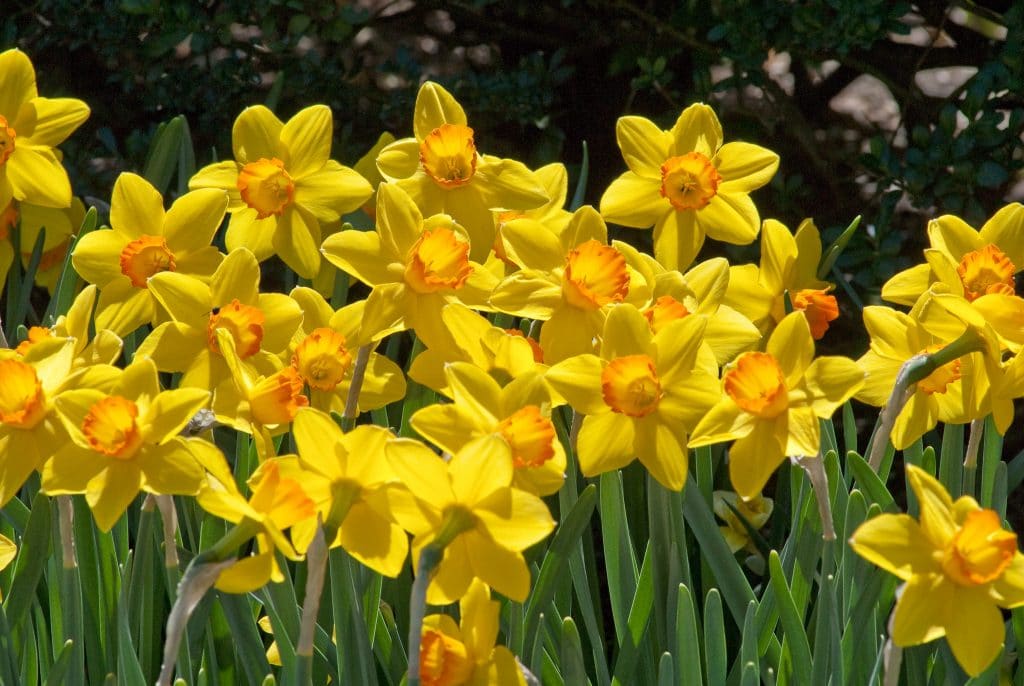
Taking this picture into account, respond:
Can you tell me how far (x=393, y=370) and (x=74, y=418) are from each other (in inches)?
15.4

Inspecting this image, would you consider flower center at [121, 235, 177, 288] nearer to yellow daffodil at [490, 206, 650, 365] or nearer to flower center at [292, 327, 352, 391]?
flower center at [292, 327, 352, 391]

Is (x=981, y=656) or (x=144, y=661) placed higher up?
(x=981, y=656)

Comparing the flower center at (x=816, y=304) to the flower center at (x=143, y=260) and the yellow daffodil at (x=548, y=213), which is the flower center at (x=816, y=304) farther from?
the flower center at (x=143, y=260)

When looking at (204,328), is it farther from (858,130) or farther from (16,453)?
(858,130)

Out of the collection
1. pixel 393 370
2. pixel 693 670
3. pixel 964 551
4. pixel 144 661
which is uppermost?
pixel 964 551

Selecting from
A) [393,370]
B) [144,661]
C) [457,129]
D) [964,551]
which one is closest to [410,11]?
[457,129]

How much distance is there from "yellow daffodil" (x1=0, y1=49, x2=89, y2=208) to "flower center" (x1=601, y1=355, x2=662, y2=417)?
862 millimetres

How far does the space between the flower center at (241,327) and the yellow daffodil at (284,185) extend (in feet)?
0.71

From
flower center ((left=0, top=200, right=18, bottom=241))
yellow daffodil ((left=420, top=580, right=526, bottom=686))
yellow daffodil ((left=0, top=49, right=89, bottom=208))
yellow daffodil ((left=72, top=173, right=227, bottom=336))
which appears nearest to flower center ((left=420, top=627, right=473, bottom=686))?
yellow daffodil ((left=420, top=580, right=526, bottom=686))

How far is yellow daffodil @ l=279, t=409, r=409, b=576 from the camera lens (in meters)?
0.99

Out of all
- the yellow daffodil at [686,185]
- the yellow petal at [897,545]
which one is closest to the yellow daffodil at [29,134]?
the yellow daffodil at [686,185]

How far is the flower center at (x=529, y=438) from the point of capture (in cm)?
104

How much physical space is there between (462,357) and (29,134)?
0.78 m

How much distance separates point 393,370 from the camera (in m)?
1.37
